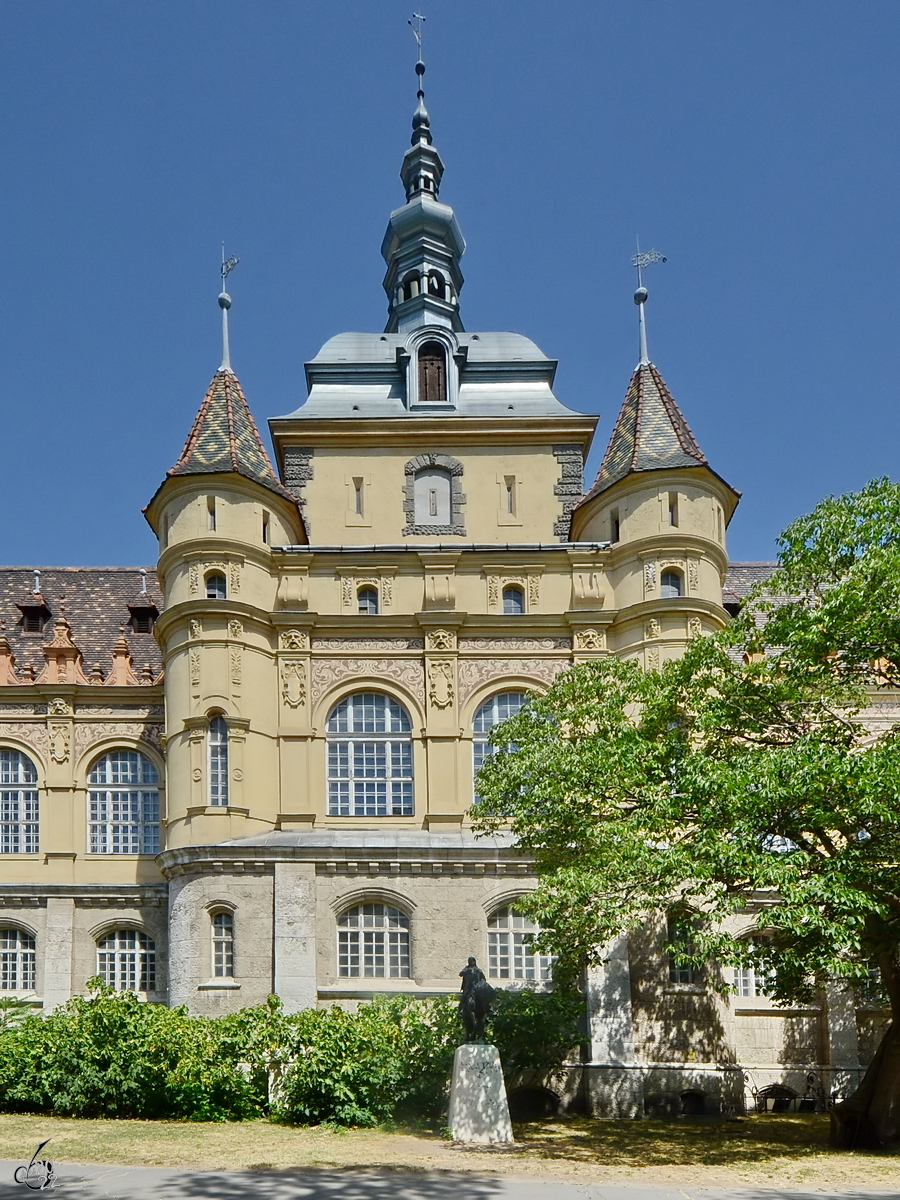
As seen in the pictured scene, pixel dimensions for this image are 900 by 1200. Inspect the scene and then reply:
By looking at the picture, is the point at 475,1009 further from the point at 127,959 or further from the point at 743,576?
the point at 743,576

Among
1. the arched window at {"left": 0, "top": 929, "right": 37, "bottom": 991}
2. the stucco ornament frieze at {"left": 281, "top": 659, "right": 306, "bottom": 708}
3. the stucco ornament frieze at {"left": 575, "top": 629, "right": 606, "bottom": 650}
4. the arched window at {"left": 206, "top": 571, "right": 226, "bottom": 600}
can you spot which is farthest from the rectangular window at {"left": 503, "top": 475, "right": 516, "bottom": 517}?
the arched window at {"left": 0, "top": 929, "right": 37, "bottom": 991}

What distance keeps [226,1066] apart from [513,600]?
1567 centimetres

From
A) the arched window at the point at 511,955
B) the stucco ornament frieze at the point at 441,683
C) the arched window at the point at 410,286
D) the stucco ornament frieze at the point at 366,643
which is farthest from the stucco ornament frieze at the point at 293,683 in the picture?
the arched window at the point at 410,286

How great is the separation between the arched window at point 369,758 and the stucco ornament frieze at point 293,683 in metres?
1.01

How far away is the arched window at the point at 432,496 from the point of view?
4141 centimetres

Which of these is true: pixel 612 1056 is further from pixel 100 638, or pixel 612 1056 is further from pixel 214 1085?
pixel 100 638

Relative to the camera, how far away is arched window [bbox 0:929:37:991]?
3684cm

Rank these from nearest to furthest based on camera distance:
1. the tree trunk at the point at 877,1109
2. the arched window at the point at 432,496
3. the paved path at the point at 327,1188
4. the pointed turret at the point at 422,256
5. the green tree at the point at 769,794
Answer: the paved path at the point at 327,1188
the green tree at the point at 769,794
the tree trunk at the point at 877,1109
the arched window at the point at 432,496
the pointed turret at the point at 422,256

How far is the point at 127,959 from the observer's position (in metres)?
37.3

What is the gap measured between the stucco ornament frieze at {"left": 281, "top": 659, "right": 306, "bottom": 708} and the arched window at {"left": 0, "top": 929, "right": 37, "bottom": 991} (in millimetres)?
9634

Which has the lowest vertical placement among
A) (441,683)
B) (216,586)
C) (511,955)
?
(511,955)

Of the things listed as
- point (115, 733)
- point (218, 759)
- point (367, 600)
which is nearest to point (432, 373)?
point (367, 600)

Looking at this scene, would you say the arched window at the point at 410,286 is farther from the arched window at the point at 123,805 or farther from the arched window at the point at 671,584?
the arched window at the point at 123,805

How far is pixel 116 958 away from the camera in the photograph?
3728cm
